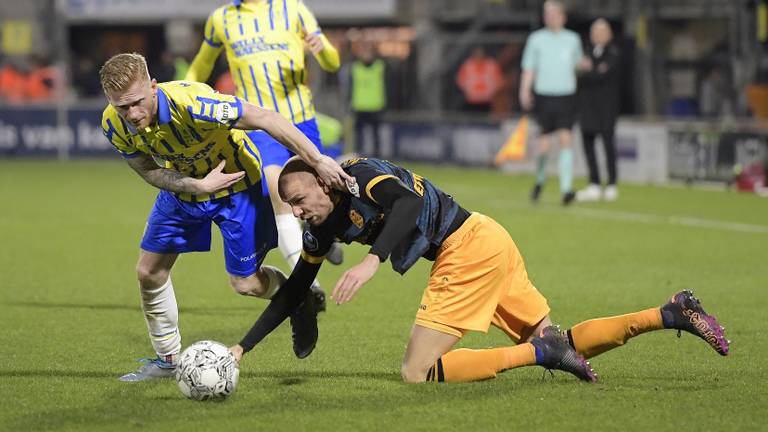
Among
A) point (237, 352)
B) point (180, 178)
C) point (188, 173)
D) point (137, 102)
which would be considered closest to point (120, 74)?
point (137, 102)

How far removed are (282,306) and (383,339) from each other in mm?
1840

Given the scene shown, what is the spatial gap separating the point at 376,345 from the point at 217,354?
180 centimetres

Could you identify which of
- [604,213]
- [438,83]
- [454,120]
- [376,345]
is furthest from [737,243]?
[438,83]

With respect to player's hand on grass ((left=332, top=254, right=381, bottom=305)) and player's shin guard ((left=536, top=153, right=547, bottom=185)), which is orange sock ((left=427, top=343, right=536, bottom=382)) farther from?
player's shin guard ((left=536, top=153, right=547, bottom=185))

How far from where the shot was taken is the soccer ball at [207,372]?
20.1 feet

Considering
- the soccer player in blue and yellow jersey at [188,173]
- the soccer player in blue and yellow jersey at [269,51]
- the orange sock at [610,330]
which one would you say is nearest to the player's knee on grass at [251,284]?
the soccer player in blue and yellow jersey at [188,173]

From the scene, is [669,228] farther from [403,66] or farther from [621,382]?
[403,66]

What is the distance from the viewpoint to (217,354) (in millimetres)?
6152

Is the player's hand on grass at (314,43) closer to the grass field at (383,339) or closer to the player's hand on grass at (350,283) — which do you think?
the grass field at (383,339)

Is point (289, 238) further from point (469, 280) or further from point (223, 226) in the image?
point (469, 280)

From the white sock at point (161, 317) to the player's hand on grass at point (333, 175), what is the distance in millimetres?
1383

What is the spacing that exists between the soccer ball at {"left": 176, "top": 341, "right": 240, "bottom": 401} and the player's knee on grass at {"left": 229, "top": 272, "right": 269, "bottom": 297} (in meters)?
1.04

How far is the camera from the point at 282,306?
20.6 ft

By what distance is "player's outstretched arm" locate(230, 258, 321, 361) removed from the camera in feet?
20.5
